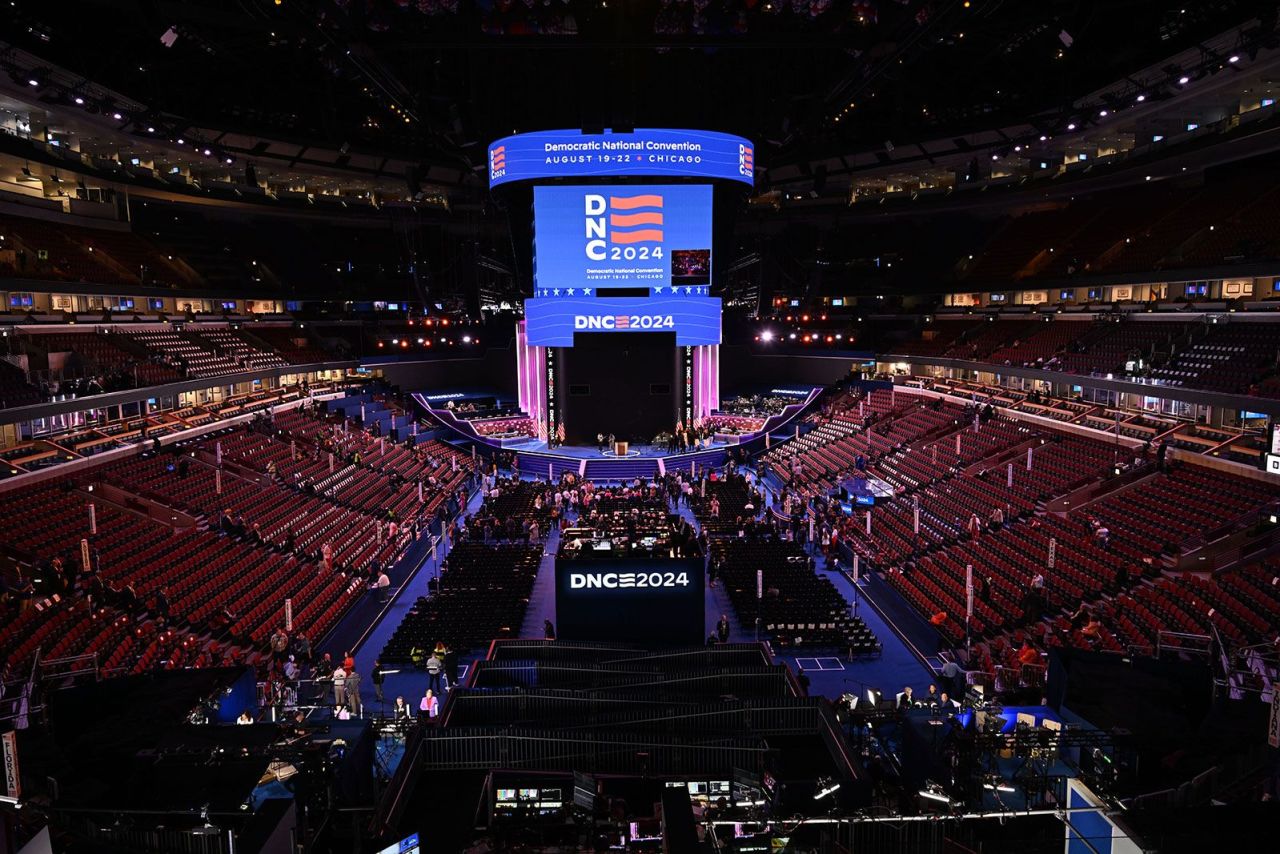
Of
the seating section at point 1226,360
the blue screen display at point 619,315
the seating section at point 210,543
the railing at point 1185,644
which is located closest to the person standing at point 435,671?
the seating section at point 210,543

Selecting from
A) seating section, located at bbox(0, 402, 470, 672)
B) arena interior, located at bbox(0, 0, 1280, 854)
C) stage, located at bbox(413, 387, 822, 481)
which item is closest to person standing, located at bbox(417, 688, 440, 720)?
arena interior, located at bbox(0, 0, 1280, 854)

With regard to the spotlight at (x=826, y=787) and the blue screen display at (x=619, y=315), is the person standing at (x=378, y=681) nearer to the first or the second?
the spotlight at (x=826, y=787)

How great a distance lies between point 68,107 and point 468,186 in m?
20.7

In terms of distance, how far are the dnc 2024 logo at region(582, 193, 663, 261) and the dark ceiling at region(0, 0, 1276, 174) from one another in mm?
3057

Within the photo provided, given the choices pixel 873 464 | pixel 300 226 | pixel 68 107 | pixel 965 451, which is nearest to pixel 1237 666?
pixel 965 451

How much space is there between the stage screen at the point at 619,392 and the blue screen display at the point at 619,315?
760cm

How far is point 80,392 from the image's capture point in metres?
24.1

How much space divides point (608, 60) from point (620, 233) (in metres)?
7.00

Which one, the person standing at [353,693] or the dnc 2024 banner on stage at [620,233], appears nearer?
the person standing at [353,693]

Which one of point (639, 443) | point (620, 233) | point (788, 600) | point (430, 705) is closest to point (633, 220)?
point (620, 233)

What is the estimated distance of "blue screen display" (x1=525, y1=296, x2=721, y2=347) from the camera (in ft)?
109

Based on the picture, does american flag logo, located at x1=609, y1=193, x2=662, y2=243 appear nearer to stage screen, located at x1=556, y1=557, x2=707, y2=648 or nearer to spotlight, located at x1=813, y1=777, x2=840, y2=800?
stage screen, located at x1=556, y1=557, x2=707, y2=648

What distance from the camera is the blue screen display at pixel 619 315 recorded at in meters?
33.2

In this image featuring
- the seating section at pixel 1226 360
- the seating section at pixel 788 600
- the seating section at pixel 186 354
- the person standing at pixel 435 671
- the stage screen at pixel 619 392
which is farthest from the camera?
the stage screen at pixel 619 392
